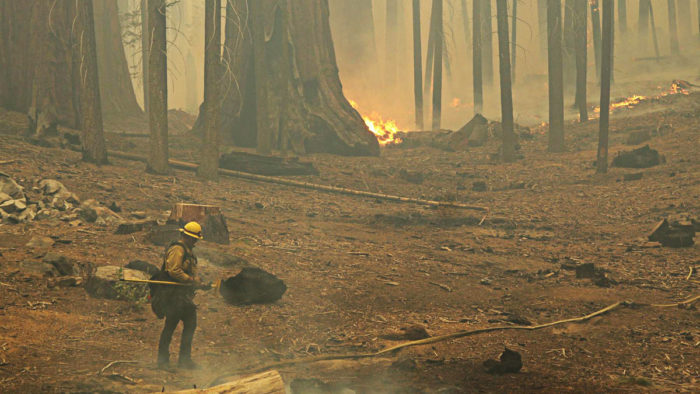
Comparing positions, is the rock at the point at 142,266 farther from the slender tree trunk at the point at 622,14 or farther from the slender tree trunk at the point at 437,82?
the slender tree trunk at the point at 622,14

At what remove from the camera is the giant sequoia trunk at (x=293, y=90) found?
769 inches

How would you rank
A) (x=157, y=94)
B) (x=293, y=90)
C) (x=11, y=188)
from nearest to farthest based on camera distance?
(x=11, y=188) → (x=157, y=94) → (x=293, y=90)

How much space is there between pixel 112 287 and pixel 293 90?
13454 mm

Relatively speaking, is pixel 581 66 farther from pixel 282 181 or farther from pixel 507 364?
pixel 507 364

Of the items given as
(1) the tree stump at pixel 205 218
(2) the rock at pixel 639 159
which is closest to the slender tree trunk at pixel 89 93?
(1) the tree stump at pixel 205 218

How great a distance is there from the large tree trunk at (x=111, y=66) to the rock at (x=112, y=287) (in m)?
17.0

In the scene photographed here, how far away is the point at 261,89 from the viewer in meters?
18.4

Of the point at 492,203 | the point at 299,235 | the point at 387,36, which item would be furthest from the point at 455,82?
the point at 299,235

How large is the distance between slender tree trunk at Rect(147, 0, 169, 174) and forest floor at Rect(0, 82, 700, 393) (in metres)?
0.50

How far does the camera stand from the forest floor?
19.3 feet

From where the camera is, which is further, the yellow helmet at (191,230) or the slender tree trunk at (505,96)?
the slender tree trunk at (505,96)

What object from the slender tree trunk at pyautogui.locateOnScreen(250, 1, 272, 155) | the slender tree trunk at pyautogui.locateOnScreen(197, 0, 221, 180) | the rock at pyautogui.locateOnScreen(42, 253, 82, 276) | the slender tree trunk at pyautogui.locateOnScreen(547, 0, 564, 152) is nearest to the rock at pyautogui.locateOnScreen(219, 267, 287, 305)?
the rock at pyautogui.locateOnScreen(42, 253, 82, 276)

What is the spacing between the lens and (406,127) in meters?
33.5

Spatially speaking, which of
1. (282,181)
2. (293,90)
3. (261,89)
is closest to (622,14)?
(293,90)
